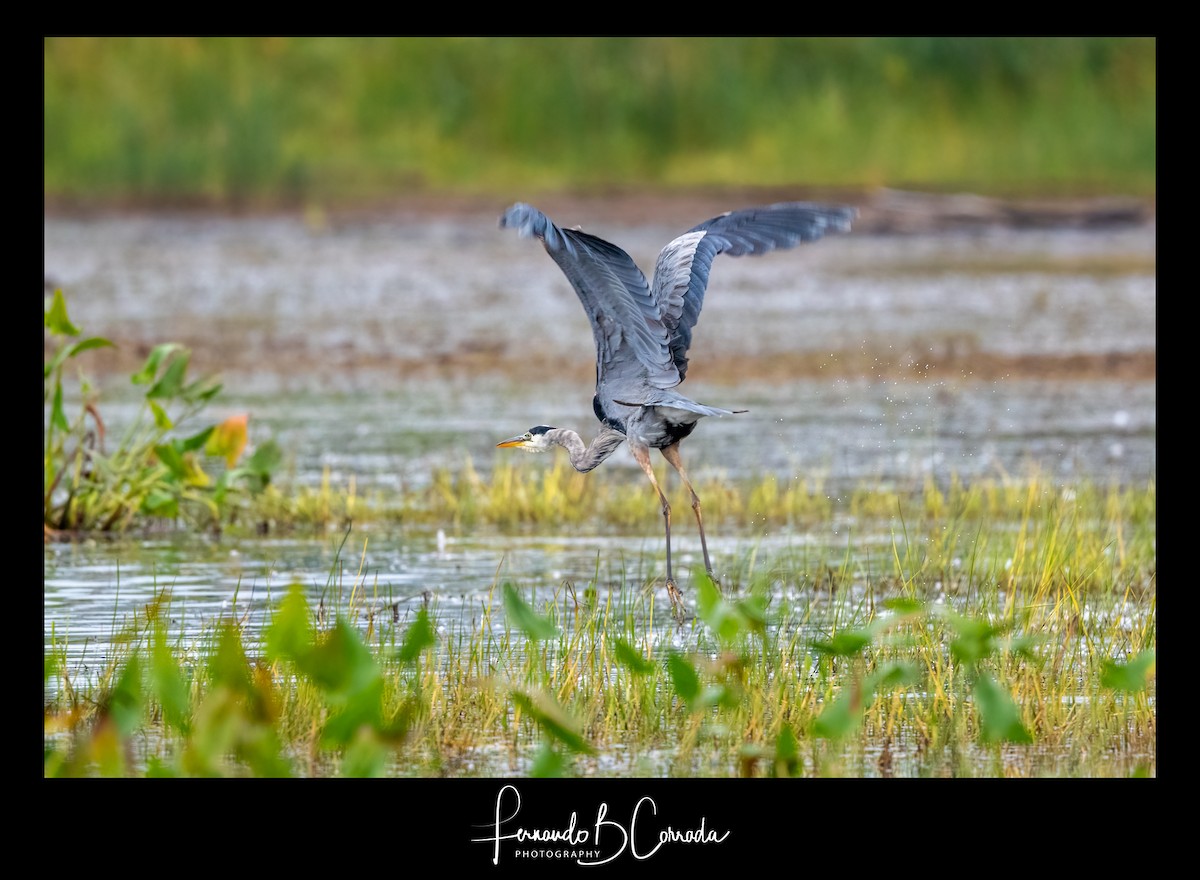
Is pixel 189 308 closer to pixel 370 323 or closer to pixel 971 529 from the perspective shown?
pixel 370 323

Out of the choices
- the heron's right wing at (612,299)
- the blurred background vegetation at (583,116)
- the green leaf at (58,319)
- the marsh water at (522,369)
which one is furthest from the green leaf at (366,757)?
Answer: the blurred background vegetation at (583,116)

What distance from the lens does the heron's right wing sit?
5.93m

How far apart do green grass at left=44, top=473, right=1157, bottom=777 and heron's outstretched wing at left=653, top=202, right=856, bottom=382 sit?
1042mm

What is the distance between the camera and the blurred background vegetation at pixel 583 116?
69.3ft

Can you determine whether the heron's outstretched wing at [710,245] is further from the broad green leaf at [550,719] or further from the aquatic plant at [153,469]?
the aquatic plant at [153,469]

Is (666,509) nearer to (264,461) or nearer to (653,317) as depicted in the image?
(653,317)

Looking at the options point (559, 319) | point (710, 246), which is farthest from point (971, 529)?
point (559, 319)

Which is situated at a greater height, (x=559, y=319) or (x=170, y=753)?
(x=559, y=319)

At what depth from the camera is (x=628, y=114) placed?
22.3 meters

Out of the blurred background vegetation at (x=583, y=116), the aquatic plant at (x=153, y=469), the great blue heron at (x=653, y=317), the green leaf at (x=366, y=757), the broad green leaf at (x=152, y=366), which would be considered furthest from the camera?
the blurred background vegetation at (x=583, y=116)

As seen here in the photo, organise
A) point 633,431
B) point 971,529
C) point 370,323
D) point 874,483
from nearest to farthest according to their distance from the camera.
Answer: point 633,431, point 971,529, point 874,483, point 370,323

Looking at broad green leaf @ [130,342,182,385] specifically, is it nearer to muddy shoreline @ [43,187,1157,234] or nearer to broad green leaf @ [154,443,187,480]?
broad green leaf @ [154,443,187,480]

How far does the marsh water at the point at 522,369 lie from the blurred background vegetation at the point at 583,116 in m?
1.36
